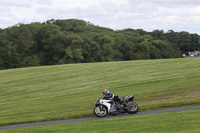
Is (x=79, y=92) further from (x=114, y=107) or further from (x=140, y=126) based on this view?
(x=140, y=126)

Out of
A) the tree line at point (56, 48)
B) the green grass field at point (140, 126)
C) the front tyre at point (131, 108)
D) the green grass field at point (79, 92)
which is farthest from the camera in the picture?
the tree line at point (56, 48)

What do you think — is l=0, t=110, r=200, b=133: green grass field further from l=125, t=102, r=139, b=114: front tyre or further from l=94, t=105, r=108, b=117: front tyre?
l=125, t=102, r=139, b=114: front tyre

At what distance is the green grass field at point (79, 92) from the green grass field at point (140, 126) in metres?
3.13

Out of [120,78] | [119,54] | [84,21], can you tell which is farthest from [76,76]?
[84,21]

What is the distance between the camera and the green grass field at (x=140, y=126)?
471 inches

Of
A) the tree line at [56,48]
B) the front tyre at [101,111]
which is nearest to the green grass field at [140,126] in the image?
the front tyre at [101,111]

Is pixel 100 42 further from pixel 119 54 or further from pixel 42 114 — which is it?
pixel 42 114

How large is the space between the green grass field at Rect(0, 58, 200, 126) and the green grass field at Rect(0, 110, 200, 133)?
3129 mm

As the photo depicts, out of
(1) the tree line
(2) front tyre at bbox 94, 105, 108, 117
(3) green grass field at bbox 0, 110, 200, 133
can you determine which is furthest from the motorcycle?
(1) the tree line

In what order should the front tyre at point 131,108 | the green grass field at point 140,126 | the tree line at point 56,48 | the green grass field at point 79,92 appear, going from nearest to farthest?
the green grass field at point 140,126, the front tyre at point 131,108, the green grass field at point 79,92, the tree line at point 56,48

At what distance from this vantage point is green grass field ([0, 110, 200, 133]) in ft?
39.2

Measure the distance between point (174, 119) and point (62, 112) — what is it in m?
8.35

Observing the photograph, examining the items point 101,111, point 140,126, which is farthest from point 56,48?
point 140,126

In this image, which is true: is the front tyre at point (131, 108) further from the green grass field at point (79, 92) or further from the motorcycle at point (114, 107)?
the green grass field at point (79, 92)
